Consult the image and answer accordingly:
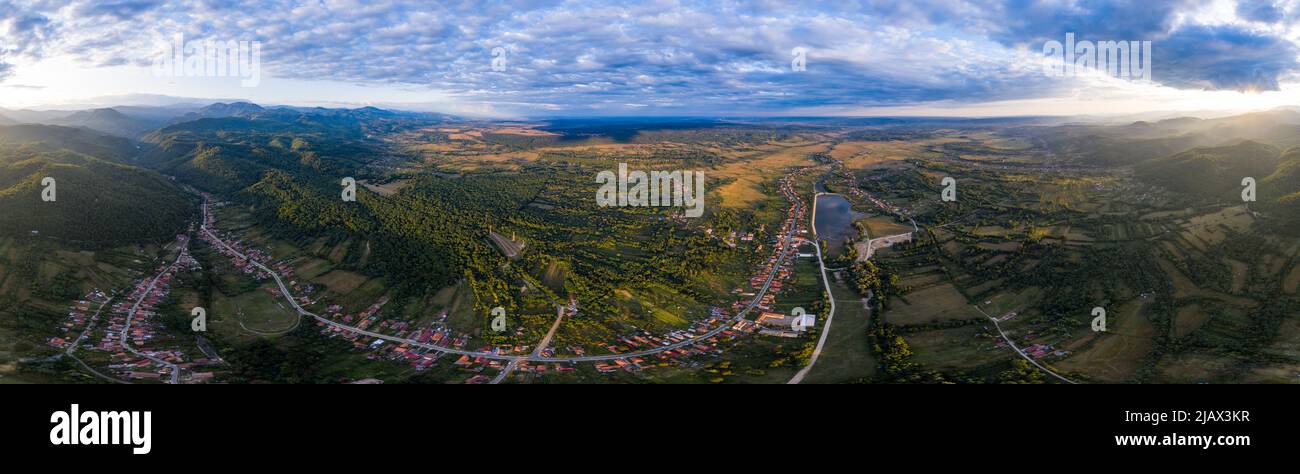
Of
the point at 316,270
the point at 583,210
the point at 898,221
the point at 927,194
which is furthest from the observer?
the point at 927,194

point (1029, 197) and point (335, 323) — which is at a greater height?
point (1029, 197)

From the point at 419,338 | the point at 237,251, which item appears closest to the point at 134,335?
the point at 419,338

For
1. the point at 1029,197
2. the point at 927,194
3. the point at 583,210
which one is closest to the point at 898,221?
the point at 927,194

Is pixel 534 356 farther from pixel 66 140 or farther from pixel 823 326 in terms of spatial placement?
pixel 66 140

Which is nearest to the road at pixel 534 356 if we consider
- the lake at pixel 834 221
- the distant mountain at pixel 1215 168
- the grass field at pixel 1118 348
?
the lake at pixel 834 221

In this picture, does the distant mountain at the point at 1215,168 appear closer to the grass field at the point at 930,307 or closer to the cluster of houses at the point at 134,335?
the grass field at the point at 930,307

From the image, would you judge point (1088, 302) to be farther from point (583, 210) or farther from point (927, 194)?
point (583, 210)

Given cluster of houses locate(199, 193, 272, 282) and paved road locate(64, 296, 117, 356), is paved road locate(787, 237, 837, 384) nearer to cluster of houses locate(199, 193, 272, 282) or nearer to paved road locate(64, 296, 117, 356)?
paved road locate(64, 296, 117, 356)
